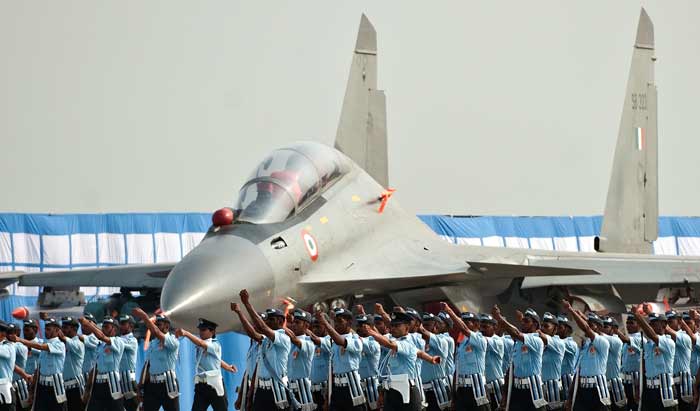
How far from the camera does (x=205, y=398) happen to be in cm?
1312

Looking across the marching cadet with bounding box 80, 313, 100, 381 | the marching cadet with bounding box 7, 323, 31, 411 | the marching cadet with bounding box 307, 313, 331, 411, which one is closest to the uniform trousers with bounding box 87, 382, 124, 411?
the marching cadet with bounding box 80, 313, 100, 381

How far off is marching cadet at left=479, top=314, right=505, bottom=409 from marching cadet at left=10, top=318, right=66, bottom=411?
4.53 meters

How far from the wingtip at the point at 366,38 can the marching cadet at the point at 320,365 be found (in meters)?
7.79

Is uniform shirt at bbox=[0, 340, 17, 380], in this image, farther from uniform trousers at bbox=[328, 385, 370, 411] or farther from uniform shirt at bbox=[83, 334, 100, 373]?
uniform trousers at bbox=[328, 385, 370, 411]

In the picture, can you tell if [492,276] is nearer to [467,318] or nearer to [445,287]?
[445,287]

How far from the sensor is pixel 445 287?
1473 cm

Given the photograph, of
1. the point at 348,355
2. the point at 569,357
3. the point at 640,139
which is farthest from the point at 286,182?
the point at 640,139

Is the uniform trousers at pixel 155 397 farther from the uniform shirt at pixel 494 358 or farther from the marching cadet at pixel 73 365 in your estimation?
the uniform shirt at pixel 494 358

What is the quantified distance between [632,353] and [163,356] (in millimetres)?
4956

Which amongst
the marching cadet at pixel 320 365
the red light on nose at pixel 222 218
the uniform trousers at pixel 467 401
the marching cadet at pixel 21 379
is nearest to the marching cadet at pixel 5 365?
the marching cadet at pixel 21 379

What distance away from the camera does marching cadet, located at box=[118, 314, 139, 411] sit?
1403 centimetres

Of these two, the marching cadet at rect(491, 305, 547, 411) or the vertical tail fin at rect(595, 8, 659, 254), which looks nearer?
the marching cadet at rect(491, 305, 547, 411)

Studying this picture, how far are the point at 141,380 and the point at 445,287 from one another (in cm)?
359

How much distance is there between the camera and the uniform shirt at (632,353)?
1341cm
